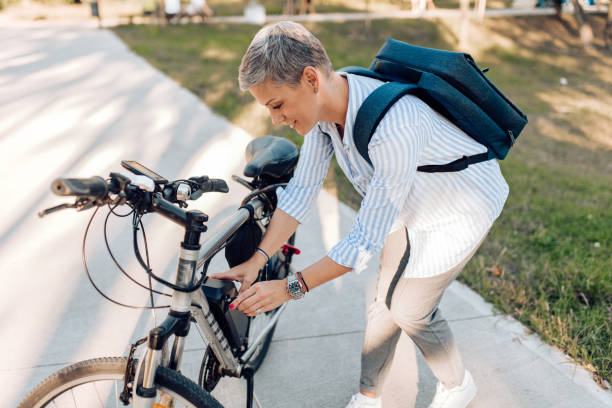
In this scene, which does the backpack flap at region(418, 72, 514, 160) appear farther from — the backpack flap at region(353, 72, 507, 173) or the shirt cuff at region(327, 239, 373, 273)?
the shirt cuff at region(327, 239, 373, 273)

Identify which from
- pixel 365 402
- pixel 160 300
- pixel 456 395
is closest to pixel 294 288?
pixel 365 402

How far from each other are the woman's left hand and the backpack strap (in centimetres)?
53

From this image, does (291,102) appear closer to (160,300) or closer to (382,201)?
(382,201)

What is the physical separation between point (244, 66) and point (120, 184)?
51 centimetres

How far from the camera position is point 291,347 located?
9.18ft

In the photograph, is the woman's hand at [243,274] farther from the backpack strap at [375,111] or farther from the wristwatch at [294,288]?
the backpack strap at [375,111]

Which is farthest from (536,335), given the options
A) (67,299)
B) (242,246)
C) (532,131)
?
(532,131)

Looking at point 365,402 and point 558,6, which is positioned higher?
point 558,6

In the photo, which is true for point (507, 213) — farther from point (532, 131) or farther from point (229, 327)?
point (532, 131)

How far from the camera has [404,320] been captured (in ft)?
6.61

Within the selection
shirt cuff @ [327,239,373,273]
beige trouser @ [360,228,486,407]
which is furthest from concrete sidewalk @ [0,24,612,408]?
shirt cuff @ [327,239,373,273]

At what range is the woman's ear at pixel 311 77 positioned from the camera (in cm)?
156

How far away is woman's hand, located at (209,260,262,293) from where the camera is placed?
1924 millimetres

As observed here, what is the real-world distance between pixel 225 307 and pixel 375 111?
2.93 feet
